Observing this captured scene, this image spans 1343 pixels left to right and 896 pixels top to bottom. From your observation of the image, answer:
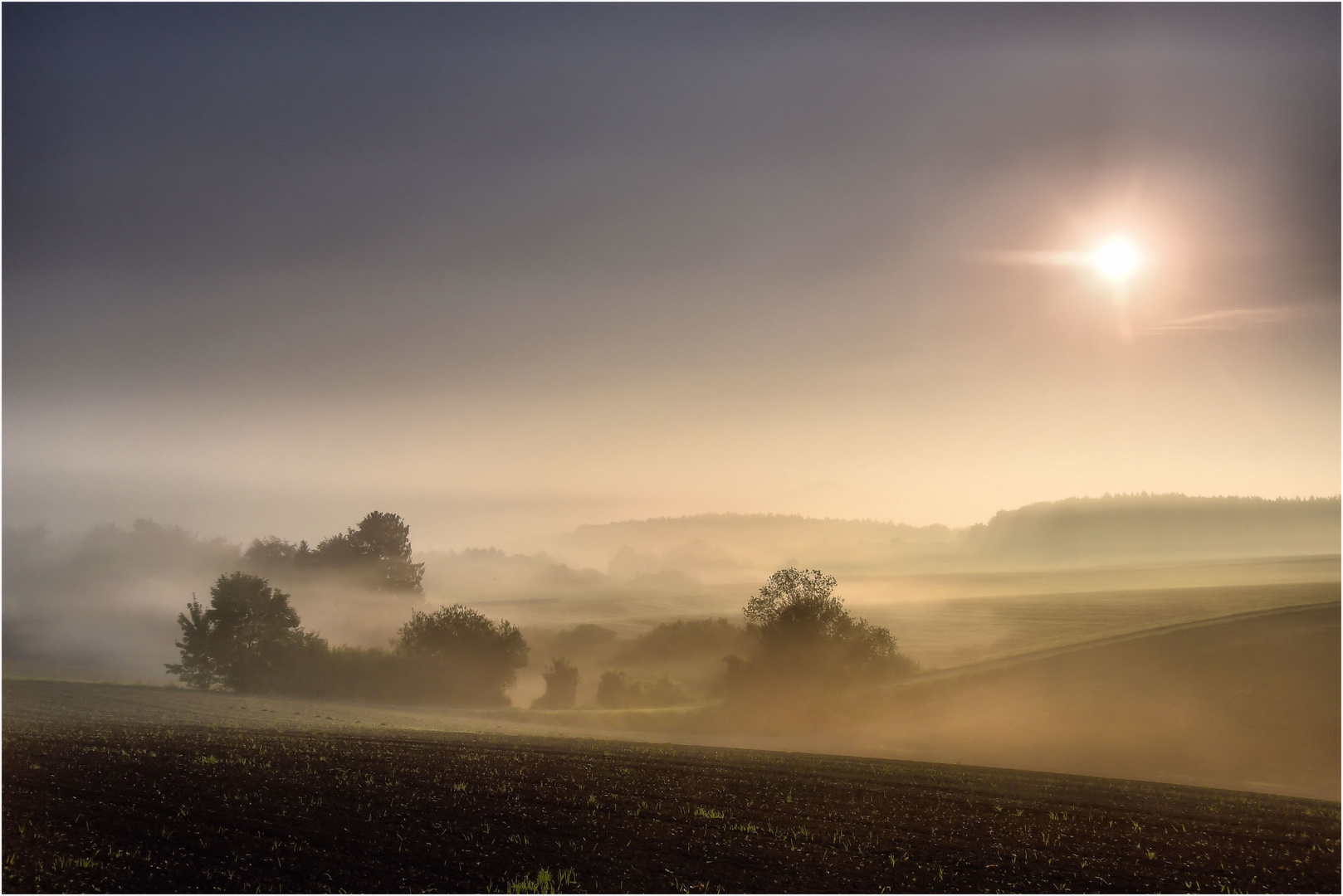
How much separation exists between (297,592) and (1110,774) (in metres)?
101

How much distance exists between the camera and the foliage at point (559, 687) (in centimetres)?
9119

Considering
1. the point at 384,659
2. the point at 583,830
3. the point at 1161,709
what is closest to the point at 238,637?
the point at 384,659

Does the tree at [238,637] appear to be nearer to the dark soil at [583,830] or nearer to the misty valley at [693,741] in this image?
the misty valley at [693,741]

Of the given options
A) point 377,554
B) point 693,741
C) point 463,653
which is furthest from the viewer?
point 377,554

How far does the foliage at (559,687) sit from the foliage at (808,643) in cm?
2140

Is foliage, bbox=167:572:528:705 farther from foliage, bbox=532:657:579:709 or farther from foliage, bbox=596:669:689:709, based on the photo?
foliage, bbox=596:669:689:709

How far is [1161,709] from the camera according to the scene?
214 ft

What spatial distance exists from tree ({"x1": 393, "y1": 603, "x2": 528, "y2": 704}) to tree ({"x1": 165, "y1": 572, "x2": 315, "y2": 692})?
1376 cm

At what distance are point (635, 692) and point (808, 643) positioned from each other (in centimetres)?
2424

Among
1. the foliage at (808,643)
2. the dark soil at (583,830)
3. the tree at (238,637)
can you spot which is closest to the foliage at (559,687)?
the foliage at (808,643)

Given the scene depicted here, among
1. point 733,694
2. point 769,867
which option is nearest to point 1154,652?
point 733,694

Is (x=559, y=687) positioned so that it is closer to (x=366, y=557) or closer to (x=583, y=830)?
(x=366, y=557)

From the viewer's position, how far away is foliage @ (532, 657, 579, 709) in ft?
299

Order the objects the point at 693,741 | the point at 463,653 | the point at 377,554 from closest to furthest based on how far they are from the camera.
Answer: the point at 693,741 → the point at 463,653 → the point at 377,554
